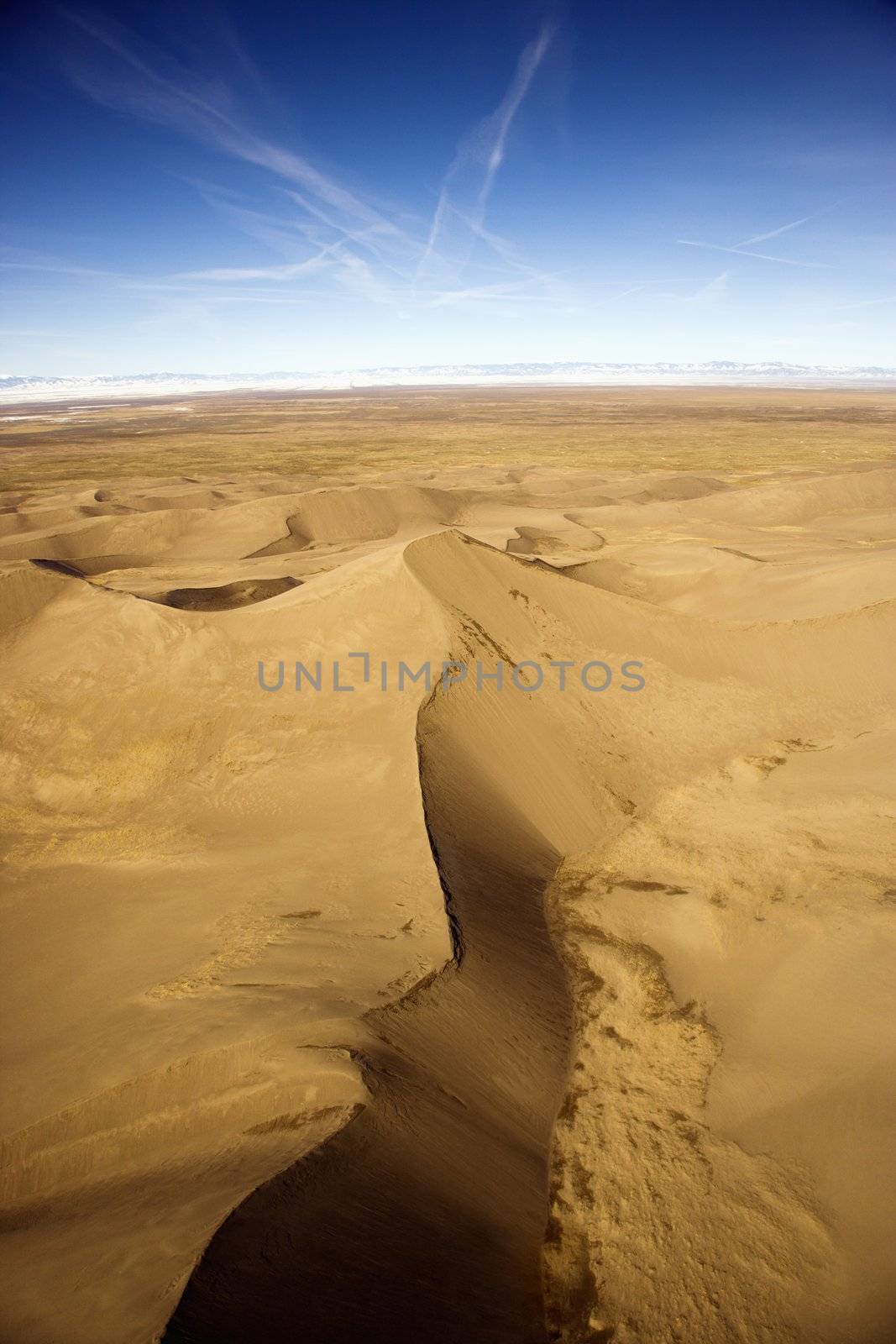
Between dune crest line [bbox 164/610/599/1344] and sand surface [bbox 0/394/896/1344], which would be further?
sand surface [bbox 0/394/896/1344]

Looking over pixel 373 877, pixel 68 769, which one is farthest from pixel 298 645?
pixel 373 877

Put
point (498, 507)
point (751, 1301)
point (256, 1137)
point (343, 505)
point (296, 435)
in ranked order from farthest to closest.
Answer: point (296, 435)
point (498, 507)
point (343, 505)
point (256, 1137)
point (751, 1301)

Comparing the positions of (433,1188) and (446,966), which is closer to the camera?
(433,1188)

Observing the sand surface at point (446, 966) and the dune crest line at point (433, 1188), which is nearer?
the dune crest line at point (433, 1188)

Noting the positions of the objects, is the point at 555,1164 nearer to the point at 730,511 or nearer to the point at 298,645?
the point at 298,645

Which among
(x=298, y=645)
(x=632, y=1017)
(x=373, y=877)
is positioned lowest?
(x=632, y=1017)

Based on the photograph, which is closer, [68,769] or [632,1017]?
[632,1017]

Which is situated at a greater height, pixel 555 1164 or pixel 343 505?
pixel 343 505

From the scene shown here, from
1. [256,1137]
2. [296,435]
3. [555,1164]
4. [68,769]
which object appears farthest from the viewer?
[296,435]
